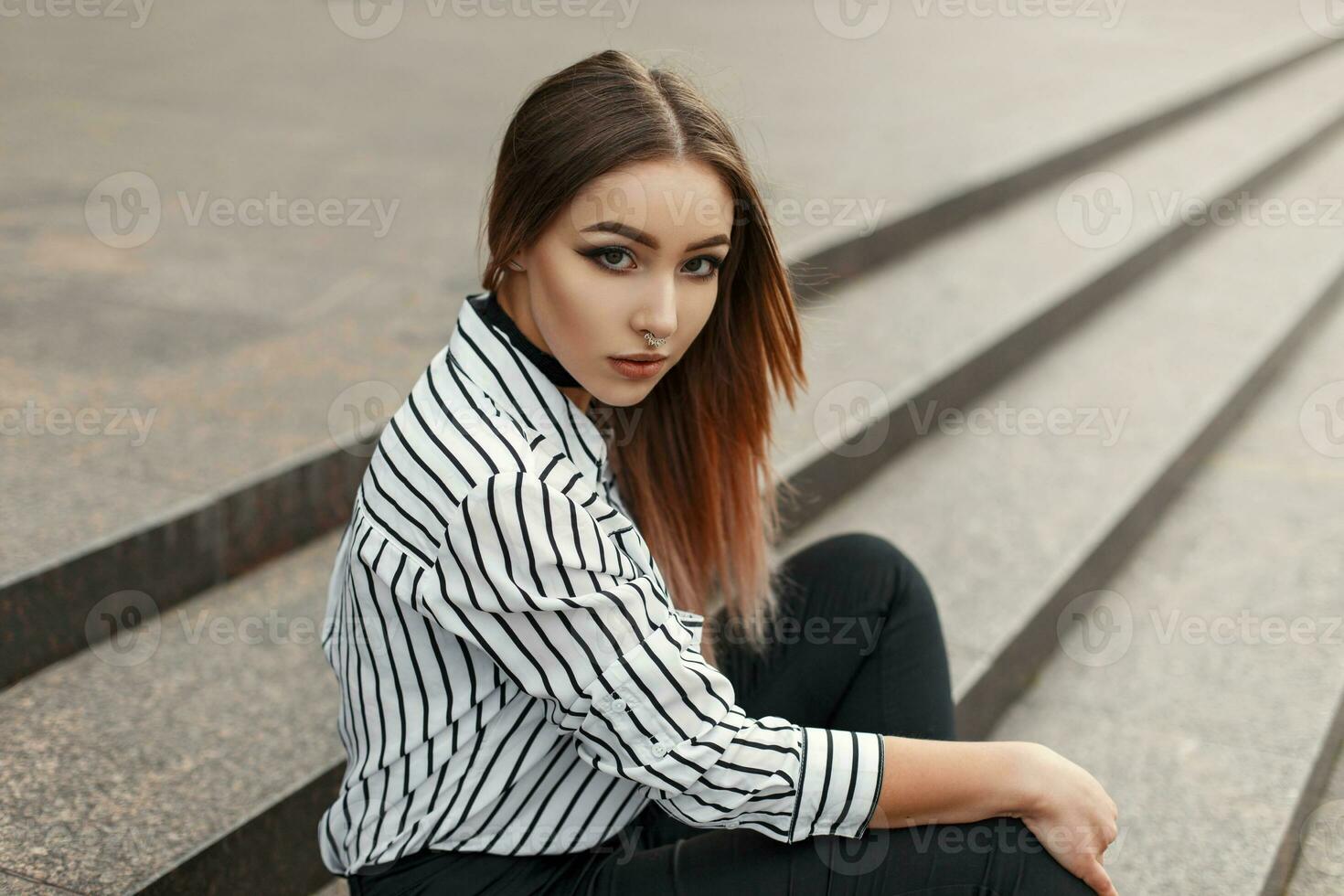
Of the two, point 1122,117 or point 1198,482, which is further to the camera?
point 1122,117

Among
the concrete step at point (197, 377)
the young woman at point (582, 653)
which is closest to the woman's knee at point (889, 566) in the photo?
the young woman at point (582, 653)

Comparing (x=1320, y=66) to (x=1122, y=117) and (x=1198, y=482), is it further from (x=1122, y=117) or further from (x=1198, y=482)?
(x=1198, y=482)

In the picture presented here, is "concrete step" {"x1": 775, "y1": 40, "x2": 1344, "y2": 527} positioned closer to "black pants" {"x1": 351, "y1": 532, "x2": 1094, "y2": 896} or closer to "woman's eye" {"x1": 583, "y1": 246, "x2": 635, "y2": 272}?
"woman's eye" {"x1": 583, "y1": 246, "x2": 635, "y2": 272}

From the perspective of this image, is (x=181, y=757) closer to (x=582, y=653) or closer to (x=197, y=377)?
(x=582, y=653)

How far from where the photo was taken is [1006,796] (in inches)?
61.2

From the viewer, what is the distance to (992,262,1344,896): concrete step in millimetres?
2453

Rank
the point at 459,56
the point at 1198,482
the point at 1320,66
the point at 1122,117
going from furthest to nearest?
the point at 1320,66 < the point at 459,56 < the point at 1122,117 < the point at 1198,482

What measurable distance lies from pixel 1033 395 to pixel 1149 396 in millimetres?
396

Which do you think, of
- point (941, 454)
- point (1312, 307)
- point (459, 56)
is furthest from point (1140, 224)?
point (459, 56)

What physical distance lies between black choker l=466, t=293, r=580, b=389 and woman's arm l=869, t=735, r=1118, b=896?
605mm

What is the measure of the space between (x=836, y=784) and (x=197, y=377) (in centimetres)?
209

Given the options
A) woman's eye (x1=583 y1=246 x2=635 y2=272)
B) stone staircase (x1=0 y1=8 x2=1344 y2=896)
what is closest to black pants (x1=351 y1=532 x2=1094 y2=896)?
stone staircase (x1=0 y1=8 x2=1344 y2=896)

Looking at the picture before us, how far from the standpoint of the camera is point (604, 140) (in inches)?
58.4

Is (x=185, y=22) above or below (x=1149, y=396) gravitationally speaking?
above
